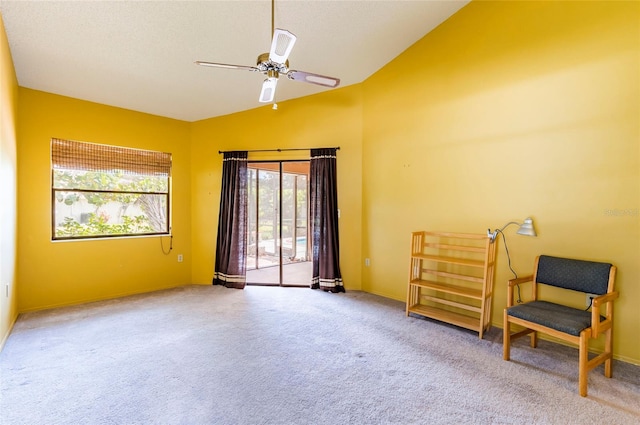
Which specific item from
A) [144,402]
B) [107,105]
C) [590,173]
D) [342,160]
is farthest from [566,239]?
[107,105]

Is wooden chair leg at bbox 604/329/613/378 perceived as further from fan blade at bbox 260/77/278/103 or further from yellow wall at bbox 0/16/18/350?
yellow wall at bbox 0/16/18/350

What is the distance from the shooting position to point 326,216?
4453mm

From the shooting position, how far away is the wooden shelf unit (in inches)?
117

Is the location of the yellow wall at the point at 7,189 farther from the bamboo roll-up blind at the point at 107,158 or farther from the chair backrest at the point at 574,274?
the chair backrest at the point at 574,274

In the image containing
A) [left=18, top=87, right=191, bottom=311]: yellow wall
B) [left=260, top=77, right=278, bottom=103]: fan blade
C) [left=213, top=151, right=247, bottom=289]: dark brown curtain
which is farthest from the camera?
[left=213, top=151, right=247, bottom=289]: dark brown curtain

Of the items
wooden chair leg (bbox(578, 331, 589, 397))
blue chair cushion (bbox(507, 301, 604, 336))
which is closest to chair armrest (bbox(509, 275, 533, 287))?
blue chair cushion (bbox(507, 301, 604, 336))

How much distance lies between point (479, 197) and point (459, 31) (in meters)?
1.82

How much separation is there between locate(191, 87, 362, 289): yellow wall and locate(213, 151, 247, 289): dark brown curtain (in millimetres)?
269

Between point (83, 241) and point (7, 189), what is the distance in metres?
1.28

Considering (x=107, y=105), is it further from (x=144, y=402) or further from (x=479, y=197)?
(x=479, y=197)

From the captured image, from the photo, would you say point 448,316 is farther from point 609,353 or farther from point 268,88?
point 268,88

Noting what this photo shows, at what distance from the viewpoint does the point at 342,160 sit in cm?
453

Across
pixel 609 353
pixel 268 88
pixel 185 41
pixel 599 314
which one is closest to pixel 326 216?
pixel 268 88

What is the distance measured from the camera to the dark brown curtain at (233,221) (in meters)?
4.72
